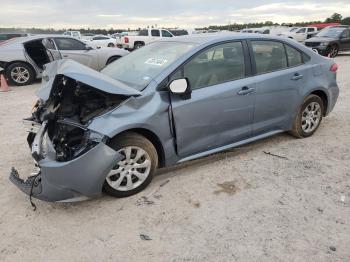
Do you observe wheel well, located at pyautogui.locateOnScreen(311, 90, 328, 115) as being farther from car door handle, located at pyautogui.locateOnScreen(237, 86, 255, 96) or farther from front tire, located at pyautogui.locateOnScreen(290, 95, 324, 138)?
car door handle, located at pyautogui.locateOnScreen(237, 86, 255, 96)

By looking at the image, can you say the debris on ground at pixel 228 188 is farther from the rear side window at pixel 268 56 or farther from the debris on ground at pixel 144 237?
the rear side window at pixel 268 56

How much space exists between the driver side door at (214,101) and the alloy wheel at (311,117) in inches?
46.8

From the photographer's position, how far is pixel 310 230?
10.5 ft

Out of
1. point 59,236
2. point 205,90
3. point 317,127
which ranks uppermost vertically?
point 205,90

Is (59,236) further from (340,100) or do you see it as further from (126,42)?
(126,42)

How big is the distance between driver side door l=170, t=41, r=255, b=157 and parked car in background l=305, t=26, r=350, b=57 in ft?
52.2

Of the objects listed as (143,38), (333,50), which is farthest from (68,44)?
(333,50)

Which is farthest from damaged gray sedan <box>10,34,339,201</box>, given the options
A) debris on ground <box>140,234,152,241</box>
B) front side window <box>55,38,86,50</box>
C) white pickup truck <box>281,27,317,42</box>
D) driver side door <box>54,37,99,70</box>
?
white pickup truck <box>281,27,317,42</box>

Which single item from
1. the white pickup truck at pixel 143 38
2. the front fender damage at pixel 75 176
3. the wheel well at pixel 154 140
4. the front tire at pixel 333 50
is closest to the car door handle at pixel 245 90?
the wheel well at pixel 154 140

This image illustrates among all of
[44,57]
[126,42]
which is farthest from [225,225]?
[126,42]

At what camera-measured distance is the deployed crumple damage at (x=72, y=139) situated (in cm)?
334

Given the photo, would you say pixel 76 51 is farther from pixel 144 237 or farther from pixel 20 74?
pixel 144 237

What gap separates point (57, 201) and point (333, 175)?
10.1ft

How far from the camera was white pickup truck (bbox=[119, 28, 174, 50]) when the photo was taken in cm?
2447
